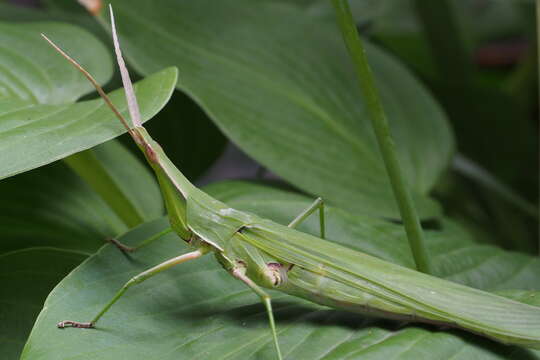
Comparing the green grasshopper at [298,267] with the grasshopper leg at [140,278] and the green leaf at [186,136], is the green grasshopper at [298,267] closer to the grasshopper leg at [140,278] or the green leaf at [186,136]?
the grasshopper leg at [140,278]

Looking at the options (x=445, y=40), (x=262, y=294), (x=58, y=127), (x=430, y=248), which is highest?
(x=58, y=127)

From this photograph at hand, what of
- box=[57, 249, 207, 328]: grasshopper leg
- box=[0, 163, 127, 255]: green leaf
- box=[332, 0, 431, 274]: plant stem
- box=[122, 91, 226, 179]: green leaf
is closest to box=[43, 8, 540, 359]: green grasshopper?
box=[57, 249, 207, 328]: grasshopper leg

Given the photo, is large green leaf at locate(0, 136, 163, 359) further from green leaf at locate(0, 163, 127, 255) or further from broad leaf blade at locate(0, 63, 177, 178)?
broad leaf blade at locate(0, 63, 177, 178)

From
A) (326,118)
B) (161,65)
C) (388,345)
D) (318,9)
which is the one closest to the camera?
(388,345)

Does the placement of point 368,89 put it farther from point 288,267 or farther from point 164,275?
point 164,275

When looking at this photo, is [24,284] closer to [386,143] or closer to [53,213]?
[53,213]

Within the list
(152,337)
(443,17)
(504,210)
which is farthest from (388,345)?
(443,17)

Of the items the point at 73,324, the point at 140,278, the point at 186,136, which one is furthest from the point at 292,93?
the point at 73,324
